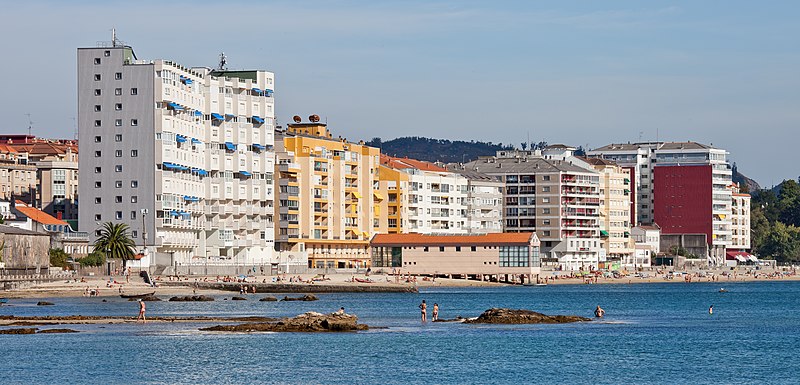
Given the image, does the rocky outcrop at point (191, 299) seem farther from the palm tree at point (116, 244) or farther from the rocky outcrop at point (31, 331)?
the rocky outcrop at point (31, 331)

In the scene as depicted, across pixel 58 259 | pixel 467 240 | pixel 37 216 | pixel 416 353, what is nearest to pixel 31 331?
pixel 416 353

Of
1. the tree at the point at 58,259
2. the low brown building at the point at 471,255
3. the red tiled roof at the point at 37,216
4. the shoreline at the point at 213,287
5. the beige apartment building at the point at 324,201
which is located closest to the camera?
the shoreline at the point at 213,287

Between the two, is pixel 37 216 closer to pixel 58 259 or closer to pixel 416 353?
pixel 58 259

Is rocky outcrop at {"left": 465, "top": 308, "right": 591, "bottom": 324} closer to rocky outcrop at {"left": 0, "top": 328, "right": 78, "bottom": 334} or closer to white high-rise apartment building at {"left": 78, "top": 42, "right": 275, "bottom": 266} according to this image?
rocky outcrop at {"left": 0, "top": 328, "right": 78, "bottom": 334}

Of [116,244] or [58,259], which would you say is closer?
[58,259]

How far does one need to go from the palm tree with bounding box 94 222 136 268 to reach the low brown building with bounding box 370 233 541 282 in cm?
3758

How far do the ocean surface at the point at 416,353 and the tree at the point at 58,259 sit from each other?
39449 millimetres

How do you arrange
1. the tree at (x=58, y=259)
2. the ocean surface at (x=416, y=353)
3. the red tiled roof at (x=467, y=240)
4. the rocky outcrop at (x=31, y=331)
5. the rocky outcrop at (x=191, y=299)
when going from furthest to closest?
the red tiled roof at (x=467, y=240) → the tree at (x=58, y=259) → the rocky outcrop at (x=191, y=299) → the rocky outcrop at (x=31, y=331) → the ocean surface at (x=416, y=353)

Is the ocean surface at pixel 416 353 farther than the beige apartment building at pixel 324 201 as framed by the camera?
No

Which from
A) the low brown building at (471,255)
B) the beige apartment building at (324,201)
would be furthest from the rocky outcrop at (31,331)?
the beige apartment building at (324,201)

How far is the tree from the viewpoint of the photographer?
496 feet

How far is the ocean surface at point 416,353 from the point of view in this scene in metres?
65.5

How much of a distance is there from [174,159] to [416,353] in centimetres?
9447

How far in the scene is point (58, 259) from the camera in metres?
152
